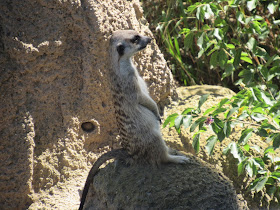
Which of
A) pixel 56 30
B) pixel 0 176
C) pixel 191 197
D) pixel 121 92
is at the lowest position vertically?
pixel 191 197

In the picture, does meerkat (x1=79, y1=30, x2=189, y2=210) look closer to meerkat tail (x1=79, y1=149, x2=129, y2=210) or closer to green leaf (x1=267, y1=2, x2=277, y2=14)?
meerkat tail (x1=79, y1=149, x2=129, y2=210)

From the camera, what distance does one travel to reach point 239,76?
3105 millimetres

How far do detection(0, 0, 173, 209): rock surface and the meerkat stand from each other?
40cm

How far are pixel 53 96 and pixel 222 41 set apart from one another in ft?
4.22

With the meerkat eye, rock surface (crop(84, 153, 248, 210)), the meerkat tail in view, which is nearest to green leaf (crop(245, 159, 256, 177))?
rock surface (crop(84, 153, 248, 210))

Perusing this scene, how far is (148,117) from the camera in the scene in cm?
224

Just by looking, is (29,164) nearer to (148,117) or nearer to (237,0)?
(148,117)

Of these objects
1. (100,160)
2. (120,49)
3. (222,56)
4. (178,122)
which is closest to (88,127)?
(100,160)

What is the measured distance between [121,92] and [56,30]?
2.16 feet

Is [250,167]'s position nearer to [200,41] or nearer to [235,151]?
[235,151]

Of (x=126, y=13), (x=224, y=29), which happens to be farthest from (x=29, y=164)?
(x=224, y=29)

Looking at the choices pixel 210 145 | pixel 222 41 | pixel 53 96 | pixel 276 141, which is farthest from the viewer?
pixel 222 41

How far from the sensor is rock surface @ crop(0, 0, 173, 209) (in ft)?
7.69

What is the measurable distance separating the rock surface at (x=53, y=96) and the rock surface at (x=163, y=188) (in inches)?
15.0
